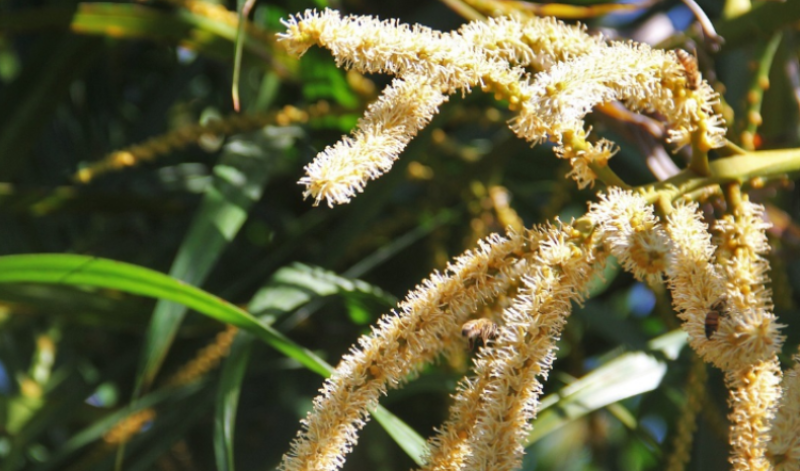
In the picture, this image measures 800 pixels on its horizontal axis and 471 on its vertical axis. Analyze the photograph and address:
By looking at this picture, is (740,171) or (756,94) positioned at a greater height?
(756,94)

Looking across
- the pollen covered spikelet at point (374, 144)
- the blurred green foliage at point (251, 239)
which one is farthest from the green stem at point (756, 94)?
the pollen covered spikelet at point (374, 144)

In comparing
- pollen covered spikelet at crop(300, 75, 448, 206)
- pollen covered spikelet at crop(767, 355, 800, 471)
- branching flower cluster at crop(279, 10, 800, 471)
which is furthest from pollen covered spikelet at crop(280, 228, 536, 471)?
pollen covered spikelet at crop(767, 355, 800, 471)

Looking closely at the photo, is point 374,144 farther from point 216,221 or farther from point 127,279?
point 216,221

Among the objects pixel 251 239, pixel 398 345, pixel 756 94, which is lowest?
pixel 398 345

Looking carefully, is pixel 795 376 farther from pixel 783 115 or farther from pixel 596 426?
pixel 596 426

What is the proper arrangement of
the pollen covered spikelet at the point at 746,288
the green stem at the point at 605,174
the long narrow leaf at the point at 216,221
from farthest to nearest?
1. the long narrow leaf at the point at 216,221
2. the green stem at the point at 605,174
3. the pollen covered spikelet at the point at 746,288

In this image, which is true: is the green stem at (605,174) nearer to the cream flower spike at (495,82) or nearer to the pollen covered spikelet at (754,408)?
the cream flower spike at (495,82)

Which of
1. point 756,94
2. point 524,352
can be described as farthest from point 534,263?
point 756,94

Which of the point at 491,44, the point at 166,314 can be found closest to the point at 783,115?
the point at 491,44
